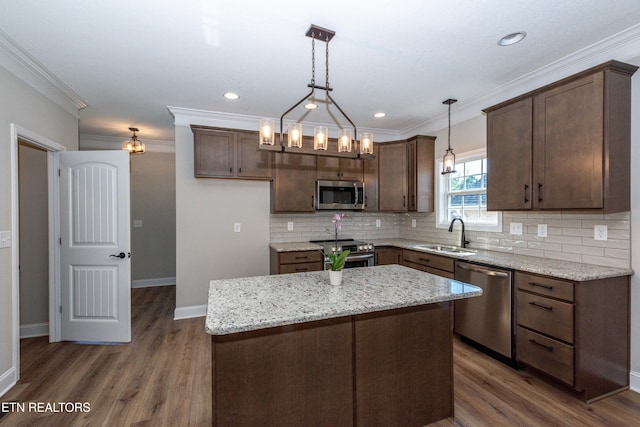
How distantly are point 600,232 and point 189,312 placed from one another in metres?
4.31

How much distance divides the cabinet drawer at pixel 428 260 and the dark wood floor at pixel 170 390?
31.0 inches

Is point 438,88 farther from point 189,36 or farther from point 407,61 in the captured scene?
point 189,36

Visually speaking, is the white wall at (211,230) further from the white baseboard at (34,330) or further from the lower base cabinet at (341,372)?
the lower base cabinet at (341,372)

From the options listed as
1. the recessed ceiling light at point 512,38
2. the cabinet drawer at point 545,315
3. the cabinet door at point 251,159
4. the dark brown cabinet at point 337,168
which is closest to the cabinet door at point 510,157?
the recessed ceiling light at point 512,38

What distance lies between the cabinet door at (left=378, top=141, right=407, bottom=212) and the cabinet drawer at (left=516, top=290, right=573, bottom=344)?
2.10 metres

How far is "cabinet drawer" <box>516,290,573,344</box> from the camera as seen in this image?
214cm

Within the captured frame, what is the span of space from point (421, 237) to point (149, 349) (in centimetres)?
367

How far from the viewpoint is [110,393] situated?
2299mm

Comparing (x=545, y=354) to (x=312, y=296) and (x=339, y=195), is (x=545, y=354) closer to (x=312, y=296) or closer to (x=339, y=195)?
(x=312, y=296)

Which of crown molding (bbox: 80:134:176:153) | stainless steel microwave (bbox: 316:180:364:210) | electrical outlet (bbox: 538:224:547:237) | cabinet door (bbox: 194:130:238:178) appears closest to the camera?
electrical outlet (bbox: 538:224:547:237)

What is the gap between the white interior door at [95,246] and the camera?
124 inches

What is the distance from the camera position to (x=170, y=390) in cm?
233

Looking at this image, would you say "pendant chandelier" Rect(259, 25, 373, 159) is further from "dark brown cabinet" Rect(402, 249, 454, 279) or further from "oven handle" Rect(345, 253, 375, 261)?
"oven handle" Rect(345, 253, 375, 261)

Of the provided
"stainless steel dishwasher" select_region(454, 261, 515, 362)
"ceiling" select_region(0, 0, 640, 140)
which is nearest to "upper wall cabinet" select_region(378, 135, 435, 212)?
"ceiling" select_region(0, 0, 640, 140)
